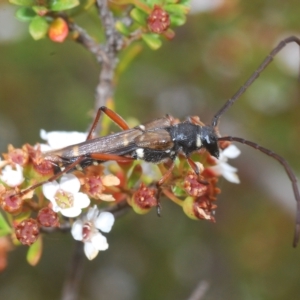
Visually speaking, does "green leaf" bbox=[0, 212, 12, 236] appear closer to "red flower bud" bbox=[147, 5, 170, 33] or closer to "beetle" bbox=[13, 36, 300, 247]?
"beetle" bbox=[13, 36, 300, 247]

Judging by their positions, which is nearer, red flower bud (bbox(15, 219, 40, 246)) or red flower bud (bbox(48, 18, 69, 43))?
red flower bud (bbox(15, 219, 40, 246))

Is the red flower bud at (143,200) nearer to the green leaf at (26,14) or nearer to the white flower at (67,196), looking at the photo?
the white flower at (67,196)

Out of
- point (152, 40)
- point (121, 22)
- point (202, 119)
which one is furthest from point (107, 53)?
point (202, 119)

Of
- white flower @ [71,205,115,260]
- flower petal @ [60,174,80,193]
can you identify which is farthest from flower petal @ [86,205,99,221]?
flower petal @ [60,174,80,193]

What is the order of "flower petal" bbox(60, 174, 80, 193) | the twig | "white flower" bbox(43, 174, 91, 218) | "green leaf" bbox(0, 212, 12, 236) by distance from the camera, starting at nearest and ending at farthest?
1. "white flower" bbox(43, 174, 91, 218)
2. "flower petal" bbox(60, 174, 80, 193)
3. "green leaf" bbox(0, 212, 12, 236)
4. the twig

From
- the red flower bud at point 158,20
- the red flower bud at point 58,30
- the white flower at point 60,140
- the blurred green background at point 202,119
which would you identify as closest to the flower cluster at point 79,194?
the white flower at point 60,140

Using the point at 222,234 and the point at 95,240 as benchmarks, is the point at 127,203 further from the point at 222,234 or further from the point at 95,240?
the point at 222,234
